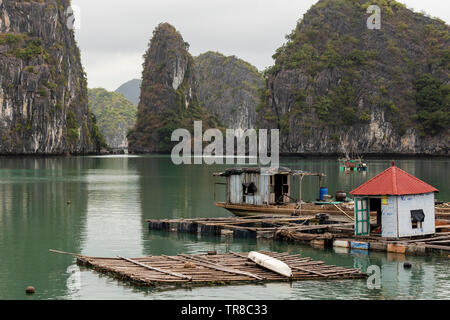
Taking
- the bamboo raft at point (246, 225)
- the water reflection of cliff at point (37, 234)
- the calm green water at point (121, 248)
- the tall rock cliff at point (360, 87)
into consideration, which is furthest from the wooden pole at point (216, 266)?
the tall rock cliff at point (360, 87)

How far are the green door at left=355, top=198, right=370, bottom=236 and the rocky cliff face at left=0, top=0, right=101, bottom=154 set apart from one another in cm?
14293

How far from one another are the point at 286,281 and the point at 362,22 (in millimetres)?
186478

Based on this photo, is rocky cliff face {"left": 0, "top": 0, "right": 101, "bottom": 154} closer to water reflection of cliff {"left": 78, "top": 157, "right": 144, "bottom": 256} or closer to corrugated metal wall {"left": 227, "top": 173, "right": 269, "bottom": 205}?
water reflection of cliff {"left": 78, "top": 157, "right": 144, "bottom": 256}

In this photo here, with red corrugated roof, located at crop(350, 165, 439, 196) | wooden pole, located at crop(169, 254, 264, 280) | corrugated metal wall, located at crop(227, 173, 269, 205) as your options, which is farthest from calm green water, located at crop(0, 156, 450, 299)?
corrugated metal wall, located at crop(227, 173, 269, 205)

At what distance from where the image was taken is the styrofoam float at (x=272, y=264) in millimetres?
21614

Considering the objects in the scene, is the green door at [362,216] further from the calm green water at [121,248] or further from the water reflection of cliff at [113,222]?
the water reflection of cliff at [113,222]

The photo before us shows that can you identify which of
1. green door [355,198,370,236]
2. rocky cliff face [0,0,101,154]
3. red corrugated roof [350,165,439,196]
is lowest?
green door [355,198,370,236]

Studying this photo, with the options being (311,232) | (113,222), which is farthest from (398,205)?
(113,222)

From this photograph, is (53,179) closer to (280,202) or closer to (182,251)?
(280,202)

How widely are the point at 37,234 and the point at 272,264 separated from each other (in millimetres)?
16905

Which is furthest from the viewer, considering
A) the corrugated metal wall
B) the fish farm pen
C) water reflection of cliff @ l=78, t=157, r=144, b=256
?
the corrugated metal wall

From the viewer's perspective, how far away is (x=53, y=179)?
76.8 metres

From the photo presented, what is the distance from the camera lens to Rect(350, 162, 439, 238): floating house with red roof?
A: 27625 millimetres

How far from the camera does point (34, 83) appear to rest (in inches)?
6383
